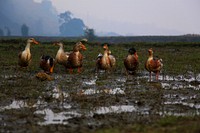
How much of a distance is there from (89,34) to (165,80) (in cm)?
10227

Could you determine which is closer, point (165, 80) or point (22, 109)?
point (22, 109)

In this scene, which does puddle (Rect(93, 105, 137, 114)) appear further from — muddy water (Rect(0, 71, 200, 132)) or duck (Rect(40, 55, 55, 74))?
duck (Rect(40, 55, 55, 74))

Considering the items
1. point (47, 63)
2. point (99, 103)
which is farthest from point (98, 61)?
point (99, 103)

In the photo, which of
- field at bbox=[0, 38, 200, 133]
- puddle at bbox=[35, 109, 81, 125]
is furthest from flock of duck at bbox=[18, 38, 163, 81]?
puddle at bbox=[35, 109, 81, 125]

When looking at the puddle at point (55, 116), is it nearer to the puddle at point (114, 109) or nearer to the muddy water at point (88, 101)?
the muddy water at point (88, 101)

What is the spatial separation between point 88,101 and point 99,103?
425mm

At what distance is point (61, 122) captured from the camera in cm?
934

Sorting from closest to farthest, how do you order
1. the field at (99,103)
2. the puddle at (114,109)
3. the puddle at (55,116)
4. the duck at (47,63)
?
the field at (99,103) < the puddle at (55,116) < the puddle at (114,109) < the duck at (47,63)

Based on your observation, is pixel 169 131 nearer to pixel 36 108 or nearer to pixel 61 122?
pixel 61 122

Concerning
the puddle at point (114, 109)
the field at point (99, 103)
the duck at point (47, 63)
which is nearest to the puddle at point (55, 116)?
the field at point (99, 103)

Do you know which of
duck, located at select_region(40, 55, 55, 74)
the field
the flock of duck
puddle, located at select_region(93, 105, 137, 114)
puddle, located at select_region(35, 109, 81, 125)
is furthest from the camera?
duck, located at select_region(40, 55, 55, 74)

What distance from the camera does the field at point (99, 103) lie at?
348 inches

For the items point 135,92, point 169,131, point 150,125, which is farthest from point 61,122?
point 135,92

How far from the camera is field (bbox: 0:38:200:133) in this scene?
29.0 ft
